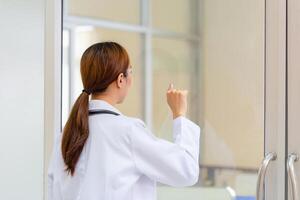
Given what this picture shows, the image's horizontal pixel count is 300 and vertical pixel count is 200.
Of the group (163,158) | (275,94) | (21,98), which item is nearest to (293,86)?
(275,94)

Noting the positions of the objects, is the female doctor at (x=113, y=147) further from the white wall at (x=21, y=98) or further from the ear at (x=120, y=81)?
the white wall at (x=21, y=98)

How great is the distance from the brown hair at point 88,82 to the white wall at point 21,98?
3.98ft

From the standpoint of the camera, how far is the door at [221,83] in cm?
156

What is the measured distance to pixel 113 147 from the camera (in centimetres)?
139

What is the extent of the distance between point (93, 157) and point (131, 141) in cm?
13

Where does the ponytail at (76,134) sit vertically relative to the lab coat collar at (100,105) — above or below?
below

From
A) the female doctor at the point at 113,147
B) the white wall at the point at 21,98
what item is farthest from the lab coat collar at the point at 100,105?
the white wall at the point at 21,98

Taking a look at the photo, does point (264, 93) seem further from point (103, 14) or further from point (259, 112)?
point (103, 14)

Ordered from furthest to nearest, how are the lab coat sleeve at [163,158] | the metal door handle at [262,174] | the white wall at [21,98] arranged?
1. the white wall at [21,98]
2. the metal door handle at [262,174]
3. the lab coat sleeve at [163,158]

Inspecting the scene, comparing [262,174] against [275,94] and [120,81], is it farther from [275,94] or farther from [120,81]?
[120,81]

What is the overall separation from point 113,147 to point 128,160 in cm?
6

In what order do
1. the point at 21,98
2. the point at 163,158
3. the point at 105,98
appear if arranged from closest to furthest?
1. the point at 163,158
2. the point at 105,98
3. the point at 21,98

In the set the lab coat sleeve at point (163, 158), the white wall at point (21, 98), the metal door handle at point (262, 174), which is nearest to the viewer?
the lab coat sleeve at point (163, 158)

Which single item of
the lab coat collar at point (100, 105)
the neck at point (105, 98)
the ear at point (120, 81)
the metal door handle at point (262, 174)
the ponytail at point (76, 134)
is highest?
the ear at point (120, 81)
